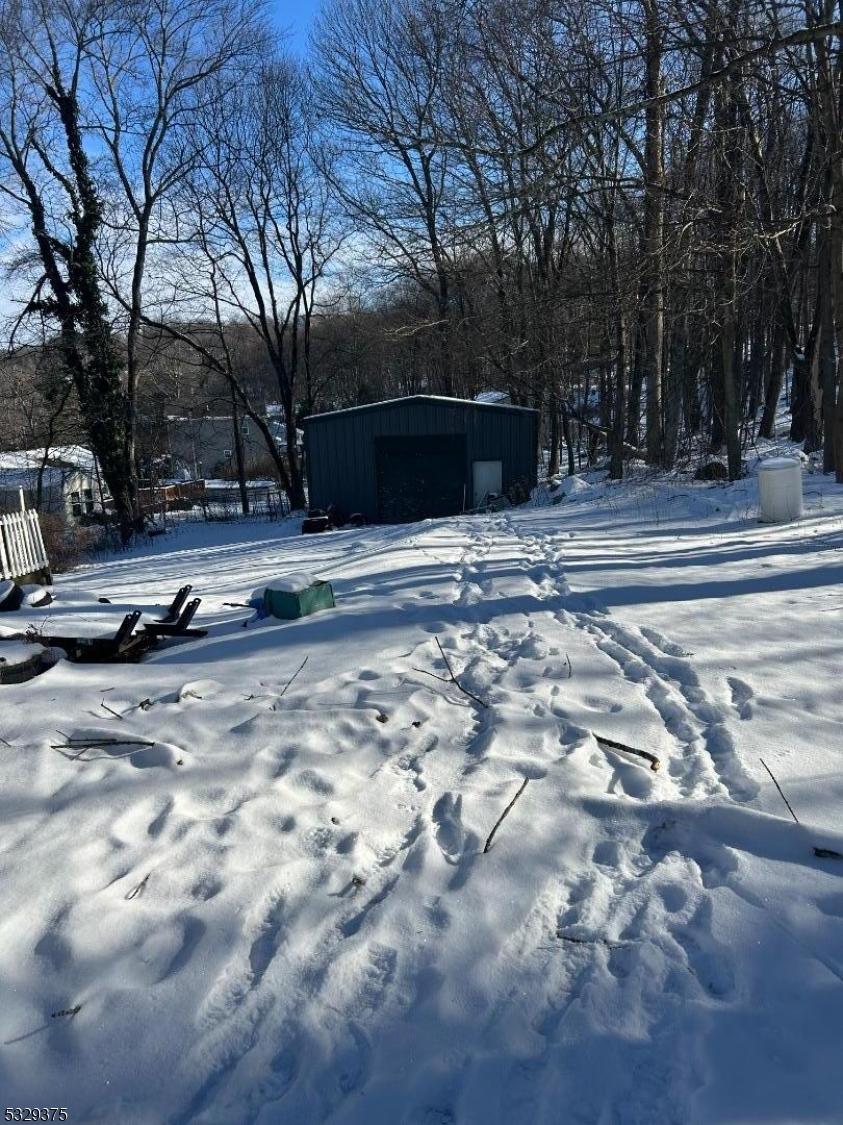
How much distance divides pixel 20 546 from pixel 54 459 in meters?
29.6

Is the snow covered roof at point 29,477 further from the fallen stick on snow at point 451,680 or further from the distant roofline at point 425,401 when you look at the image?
the fallen stick on snow at point 451,680

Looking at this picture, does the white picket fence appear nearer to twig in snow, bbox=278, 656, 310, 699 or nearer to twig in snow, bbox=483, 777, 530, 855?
twig in snow, bbox=278, 656, 310, 699

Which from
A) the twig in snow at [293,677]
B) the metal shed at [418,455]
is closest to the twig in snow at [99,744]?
the twig in snow at [293,677]

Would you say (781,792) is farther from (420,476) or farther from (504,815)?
A: (420,476)

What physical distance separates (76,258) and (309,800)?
1132 inches

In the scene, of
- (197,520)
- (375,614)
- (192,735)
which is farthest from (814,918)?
(197,520)

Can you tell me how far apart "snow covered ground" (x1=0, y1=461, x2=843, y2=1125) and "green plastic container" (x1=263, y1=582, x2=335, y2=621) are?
761 mm

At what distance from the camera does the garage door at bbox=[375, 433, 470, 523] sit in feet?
73.0

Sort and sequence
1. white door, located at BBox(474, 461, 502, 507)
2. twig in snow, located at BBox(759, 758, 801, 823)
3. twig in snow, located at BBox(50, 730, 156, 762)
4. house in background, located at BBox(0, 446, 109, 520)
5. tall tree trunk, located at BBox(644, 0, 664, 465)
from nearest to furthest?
twig in snow, located at BBox(759, 758, 801, 823), twig in snow, located at BBox(50, 730, 156, 762), tall tree trunk, located at BBox(644, 0, 664, 465), white door, located at BBox(474, 461, 502, 507), house in background, located at BBox(0, 446, 109, 520)

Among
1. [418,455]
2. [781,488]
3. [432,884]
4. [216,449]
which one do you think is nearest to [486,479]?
[418,455]

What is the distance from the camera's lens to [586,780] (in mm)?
3535

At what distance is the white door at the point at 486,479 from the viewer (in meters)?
22.5

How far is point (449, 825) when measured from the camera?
3.28 metres

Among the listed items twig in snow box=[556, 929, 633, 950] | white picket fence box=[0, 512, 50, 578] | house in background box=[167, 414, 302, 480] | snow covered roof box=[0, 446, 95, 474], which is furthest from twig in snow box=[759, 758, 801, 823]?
house in background box=[167, 414, 302, 480]
